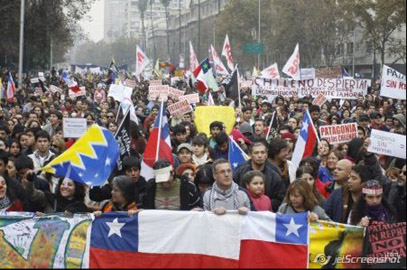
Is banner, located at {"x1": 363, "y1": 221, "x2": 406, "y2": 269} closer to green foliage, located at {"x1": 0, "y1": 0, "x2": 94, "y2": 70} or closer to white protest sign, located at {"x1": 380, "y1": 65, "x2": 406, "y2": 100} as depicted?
white protest sign, located at {"x1": 380, "y1": 65, "x2": 406, "y2": 100}

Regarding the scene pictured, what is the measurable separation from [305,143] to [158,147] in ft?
6.98

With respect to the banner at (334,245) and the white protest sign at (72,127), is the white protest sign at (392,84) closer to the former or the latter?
the banner at (334,245)

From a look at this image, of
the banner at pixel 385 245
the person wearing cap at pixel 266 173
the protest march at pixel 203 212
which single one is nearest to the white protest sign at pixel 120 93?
the protest march at pixel 203 212

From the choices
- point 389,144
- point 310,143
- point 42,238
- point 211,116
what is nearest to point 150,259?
point 42,238

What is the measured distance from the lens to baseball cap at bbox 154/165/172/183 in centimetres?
739

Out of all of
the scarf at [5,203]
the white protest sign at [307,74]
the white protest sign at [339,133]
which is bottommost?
the scarf at [5,203]

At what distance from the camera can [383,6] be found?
35938mm

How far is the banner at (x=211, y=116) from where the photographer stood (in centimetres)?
1407

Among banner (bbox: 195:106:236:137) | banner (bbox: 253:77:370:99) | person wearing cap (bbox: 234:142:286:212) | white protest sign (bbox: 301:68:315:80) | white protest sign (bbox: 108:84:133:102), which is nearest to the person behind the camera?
person wearing cap (bbox: 234:142:286:212)

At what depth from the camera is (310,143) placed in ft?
35.1

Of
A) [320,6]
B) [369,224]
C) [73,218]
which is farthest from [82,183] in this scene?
[320,6]

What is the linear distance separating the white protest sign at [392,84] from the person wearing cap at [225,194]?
6.97 feet

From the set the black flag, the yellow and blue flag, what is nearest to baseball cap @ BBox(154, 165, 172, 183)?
the yellow and blue flag

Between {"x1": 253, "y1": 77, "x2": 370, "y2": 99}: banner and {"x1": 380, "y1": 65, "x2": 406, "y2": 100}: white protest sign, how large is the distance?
8591 mm
